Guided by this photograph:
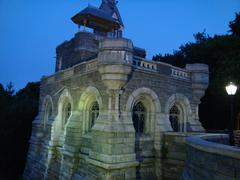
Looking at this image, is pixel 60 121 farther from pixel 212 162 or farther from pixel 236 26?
pixel 236 26

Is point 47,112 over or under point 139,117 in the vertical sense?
over

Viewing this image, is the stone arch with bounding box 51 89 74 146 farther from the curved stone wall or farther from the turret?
the curved stone wall

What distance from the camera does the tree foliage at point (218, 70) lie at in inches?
628

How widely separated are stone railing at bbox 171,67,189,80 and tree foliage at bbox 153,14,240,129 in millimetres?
4176

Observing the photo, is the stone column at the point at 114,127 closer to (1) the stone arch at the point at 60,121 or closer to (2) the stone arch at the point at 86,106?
(2) the stone arch at the point at 86,106

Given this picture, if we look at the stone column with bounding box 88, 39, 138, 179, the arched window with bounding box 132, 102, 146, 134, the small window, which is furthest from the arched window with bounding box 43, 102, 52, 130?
the small window

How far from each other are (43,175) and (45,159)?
954mm

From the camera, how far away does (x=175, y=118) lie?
1234 centimetres

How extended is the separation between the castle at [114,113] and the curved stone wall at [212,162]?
11.5ft

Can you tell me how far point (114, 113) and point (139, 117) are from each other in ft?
6.29

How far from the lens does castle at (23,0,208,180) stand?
30.3ft

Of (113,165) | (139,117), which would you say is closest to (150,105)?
(139,117)

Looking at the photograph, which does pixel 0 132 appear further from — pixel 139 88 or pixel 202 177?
pixel 202 177

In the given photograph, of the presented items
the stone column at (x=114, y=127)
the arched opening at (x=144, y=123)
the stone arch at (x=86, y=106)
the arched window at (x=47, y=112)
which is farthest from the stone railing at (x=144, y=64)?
the arched window at (x=47, y=112)
